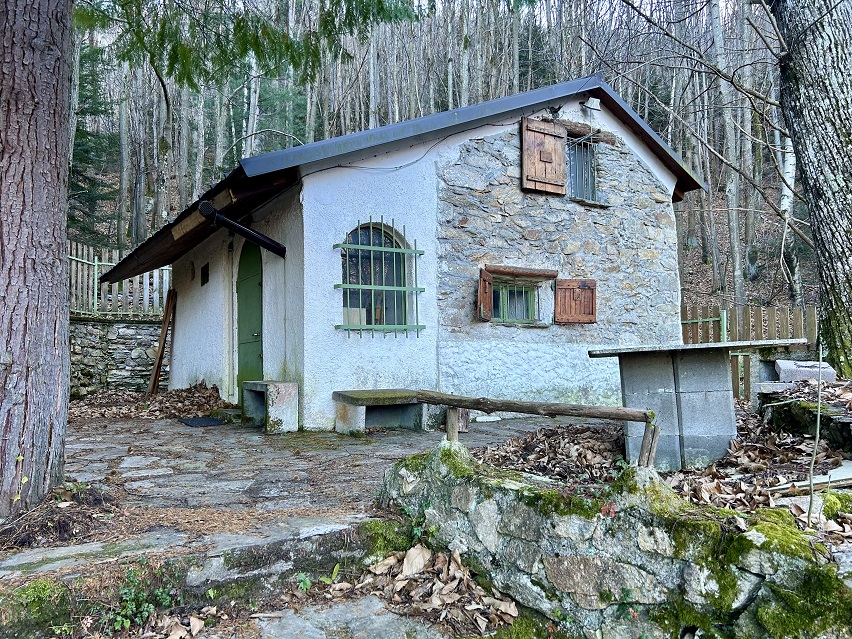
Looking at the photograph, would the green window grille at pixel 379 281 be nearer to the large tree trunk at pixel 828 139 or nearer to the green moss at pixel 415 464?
the green moss at pixel 415 464

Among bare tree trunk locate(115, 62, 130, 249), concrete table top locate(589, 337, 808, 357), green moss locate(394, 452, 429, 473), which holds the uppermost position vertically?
bare tree trunk locate(115, 62, 130, 249)

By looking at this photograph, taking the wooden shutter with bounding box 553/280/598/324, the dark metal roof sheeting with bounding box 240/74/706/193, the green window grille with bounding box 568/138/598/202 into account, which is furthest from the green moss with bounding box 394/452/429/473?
the green window grille with bounding box 568/138/598/202

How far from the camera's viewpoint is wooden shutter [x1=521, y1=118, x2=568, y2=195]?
755 cm

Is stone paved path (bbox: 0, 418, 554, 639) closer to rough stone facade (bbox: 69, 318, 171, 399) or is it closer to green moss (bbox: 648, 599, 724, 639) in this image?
green moss (bbox: 648, 599, 724, 639)

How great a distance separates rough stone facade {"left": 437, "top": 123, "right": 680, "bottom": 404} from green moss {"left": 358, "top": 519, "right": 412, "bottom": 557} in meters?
3.88

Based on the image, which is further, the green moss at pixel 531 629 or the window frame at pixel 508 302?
the window frame at pixel 508 302

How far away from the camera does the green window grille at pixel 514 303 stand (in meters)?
7.41

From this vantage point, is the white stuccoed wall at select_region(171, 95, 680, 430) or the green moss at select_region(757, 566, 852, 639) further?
the white stuccoed wall at select_region(171, 95, 680, 430)

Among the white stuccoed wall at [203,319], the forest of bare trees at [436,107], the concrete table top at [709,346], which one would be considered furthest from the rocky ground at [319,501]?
the forest of bare trees at [436,107]

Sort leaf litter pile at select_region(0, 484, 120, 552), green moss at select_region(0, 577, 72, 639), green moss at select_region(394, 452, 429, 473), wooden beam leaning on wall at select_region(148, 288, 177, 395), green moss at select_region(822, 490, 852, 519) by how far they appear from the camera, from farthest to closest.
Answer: wooden beam leaning on wall at select_region(148, 288, 177, 395) < green moss at select_region(394, 452, 429, 473) < leaf litter pile at select_region(0, 484, 120, 552) < green moss at select_region(822, 490, 852, 519) < green moss at select_region(0, 577, 72, 639)

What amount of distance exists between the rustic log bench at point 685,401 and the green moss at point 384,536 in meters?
1.68

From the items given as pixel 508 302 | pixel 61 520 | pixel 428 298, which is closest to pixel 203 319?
pixel 428 298

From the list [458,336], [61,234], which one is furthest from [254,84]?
[61,234]

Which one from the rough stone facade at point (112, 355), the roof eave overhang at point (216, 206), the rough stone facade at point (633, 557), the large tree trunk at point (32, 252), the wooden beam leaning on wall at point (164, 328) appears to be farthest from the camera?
the rough stone facade at point (112, 355)
